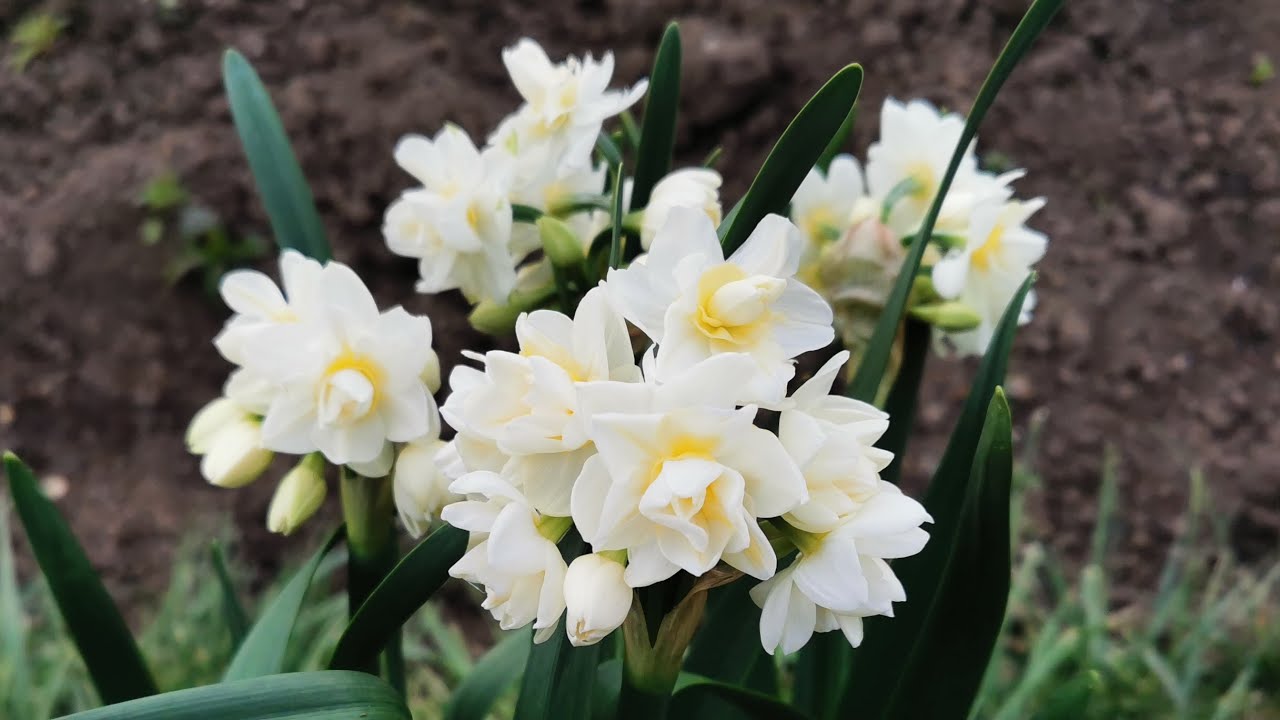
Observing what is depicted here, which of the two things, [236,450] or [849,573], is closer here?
[849,573]

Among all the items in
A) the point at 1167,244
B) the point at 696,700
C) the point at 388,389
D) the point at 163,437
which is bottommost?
the point at 163,437

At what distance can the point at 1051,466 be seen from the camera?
1.74 meters

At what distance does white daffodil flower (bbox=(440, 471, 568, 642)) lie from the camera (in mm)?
432

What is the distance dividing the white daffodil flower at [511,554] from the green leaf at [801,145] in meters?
0.19

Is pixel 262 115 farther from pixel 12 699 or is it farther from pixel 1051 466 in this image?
pixel 1051 466

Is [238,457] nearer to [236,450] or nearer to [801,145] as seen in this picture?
[236,450]

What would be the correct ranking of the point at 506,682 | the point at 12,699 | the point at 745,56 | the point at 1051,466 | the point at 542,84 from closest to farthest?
the point at 542,84, the point at 506,682, the point at 12,699, the point at 1051,466, the point at 745,56

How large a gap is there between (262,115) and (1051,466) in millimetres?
1487

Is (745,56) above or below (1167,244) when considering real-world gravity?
above

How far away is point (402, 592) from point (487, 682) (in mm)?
255

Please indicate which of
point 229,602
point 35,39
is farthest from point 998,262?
point 35,39

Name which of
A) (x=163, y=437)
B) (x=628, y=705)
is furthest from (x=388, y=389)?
(x=163, y=437)

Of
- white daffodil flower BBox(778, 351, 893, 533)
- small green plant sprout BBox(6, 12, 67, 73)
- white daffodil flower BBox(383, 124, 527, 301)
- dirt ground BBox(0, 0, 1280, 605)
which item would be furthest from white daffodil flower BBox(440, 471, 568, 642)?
small green plant sprout BBox(6, 12, 67, 73)

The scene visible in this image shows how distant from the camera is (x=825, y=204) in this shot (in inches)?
30.4
